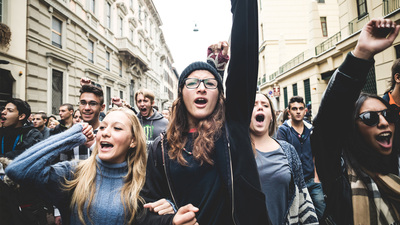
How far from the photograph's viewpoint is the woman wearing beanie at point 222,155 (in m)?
1.30

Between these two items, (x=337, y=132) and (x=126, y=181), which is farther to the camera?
(x=126, y=181)

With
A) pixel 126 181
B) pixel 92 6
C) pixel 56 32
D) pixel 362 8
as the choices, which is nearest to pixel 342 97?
pixel 126 181

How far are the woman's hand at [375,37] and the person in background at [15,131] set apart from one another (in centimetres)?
455

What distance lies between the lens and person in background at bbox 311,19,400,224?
1.27 metres

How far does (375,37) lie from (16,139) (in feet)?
16.0

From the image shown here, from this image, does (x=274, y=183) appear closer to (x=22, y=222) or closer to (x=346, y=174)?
(x=346, y=174)

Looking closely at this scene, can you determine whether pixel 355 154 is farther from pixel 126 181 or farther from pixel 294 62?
pixel 294 62

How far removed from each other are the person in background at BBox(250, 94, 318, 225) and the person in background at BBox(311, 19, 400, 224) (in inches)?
25.4

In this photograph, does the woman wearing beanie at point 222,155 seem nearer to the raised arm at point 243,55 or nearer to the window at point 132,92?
the raised arm at point 243,55

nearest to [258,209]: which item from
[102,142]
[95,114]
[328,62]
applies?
[102,142]

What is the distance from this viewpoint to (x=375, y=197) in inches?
53.1

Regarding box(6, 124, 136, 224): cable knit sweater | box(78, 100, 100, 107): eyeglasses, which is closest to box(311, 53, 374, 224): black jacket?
box(6, 124, 136, 224): cable knit sweater

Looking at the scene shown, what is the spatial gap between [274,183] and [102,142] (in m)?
1.74

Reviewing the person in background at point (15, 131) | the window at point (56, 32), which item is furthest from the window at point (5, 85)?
the person in background at point (15, 131)
